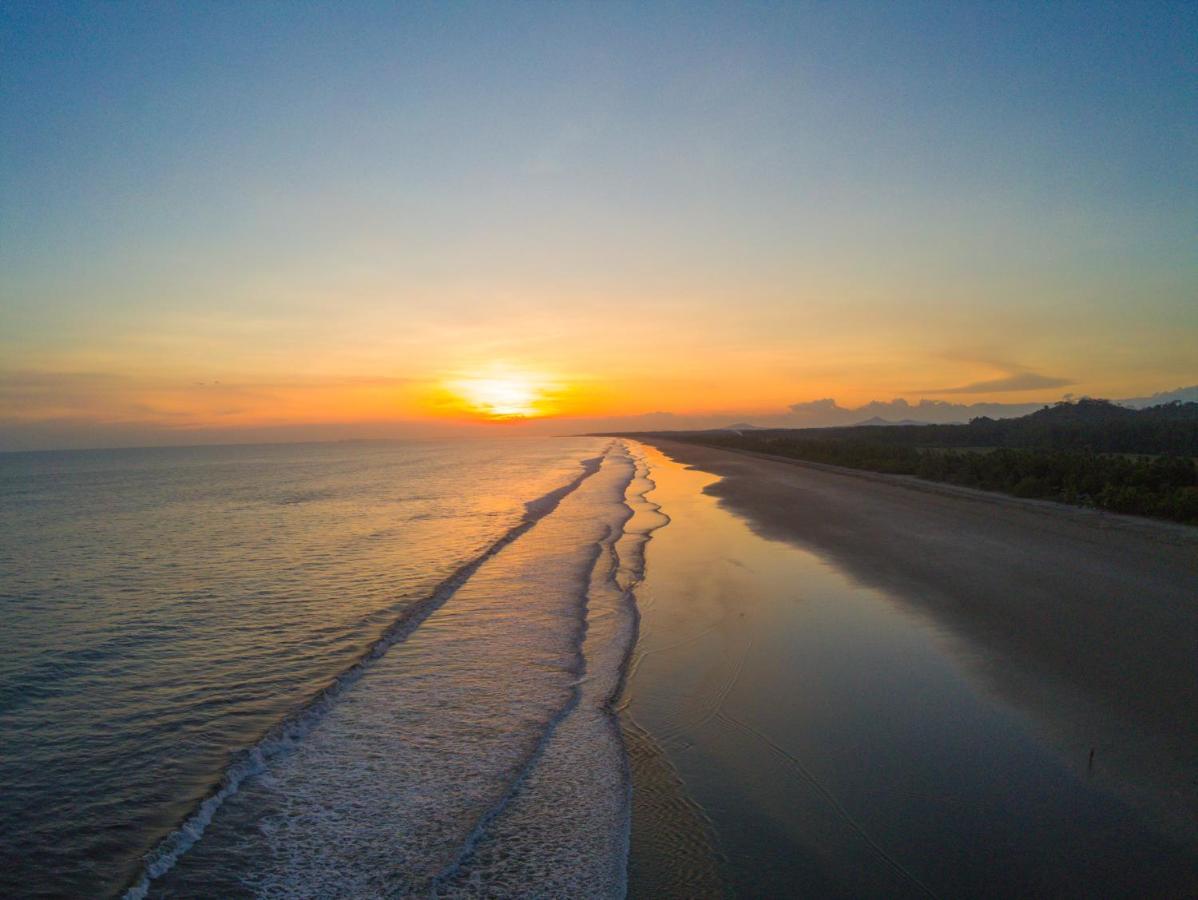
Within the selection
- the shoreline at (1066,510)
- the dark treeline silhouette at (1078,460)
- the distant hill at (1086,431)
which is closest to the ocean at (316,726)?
the shoreline at (1066,510)

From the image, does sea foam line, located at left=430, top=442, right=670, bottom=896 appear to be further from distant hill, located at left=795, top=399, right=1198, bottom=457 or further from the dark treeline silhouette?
distant hill, located at left=795, top=399, right=1198, bottom=457

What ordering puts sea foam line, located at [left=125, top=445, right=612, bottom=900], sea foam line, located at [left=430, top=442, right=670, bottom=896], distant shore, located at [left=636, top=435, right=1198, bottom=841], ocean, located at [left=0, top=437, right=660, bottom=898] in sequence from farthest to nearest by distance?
1. distant shore, located at [left=636, top=435, right=1198, bottom=841]
2. sea foam line, located at [left=125, top=445, right=612, bottom=900]
3. ocean, located at [left=0, top=437, right=660, bottom=898]
4. sea foam line, located at [left=430, top=442, right=670, bottom=896]

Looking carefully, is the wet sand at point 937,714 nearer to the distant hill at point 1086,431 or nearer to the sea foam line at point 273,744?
the sea foam line at point 273,744

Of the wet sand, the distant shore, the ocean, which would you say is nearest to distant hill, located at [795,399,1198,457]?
the distant shore

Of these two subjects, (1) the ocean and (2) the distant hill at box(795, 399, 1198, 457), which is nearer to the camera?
(1) the ocean

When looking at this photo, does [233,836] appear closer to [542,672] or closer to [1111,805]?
[542,672]

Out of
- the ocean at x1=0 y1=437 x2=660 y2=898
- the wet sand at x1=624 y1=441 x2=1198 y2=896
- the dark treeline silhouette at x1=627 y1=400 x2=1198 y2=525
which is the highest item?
the dark treeline silhouette at x1=627 y1=400 x2=1198 y2=525

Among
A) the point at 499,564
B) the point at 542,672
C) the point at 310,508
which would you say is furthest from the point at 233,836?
the point at 310,508

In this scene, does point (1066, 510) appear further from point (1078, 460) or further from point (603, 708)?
point (603, 708)
